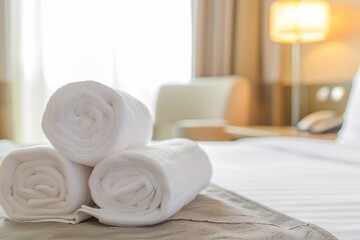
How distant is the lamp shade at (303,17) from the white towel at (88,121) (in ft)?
8.07

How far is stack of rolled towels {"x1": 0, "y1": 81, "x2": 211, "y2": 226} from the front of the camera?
0.83 meters

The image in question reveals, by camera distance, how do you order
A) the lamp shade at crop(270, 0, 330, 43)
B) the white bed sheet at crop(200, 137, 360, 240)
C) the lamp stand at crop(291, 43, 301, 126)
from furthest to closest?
the lamp stand at crop(291, 43, 301, 126) < the lamp shade at crop(270, 0, 330, 43) < the white bed sheet at crop(200, 137, 360, 240)

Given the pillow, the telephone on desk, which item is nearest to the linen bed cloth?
the pillow

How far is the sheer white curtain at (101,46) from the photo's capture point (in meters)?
3.67

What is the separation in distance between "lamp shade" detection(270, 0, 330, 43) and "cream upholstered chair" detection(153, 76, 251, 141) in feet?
1.75

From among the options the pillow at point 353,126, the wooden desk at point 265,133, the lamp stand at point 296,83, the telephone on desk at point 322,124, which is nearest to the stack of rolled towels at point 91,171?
the pillow at point 353,126

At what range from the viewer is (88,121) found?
89 centimetres

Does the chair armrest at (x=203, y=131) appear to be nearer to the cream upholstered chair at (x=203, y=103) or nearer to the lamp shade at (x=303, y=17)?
the cream upholstered chair at (x=203, y=103)

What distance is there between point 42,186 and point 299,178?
0.75 metres

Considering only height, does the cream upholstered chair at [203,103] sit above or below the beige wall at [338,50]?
below

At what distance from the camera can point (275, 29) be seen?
330cm

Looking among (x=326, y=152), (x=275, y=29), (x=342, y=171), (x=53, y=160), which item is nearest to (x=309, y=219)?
(x=53, y=160)

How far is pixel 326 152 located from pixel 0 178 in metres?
1.24

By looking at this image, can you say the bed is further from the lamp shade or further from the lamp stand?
the lamp stand
